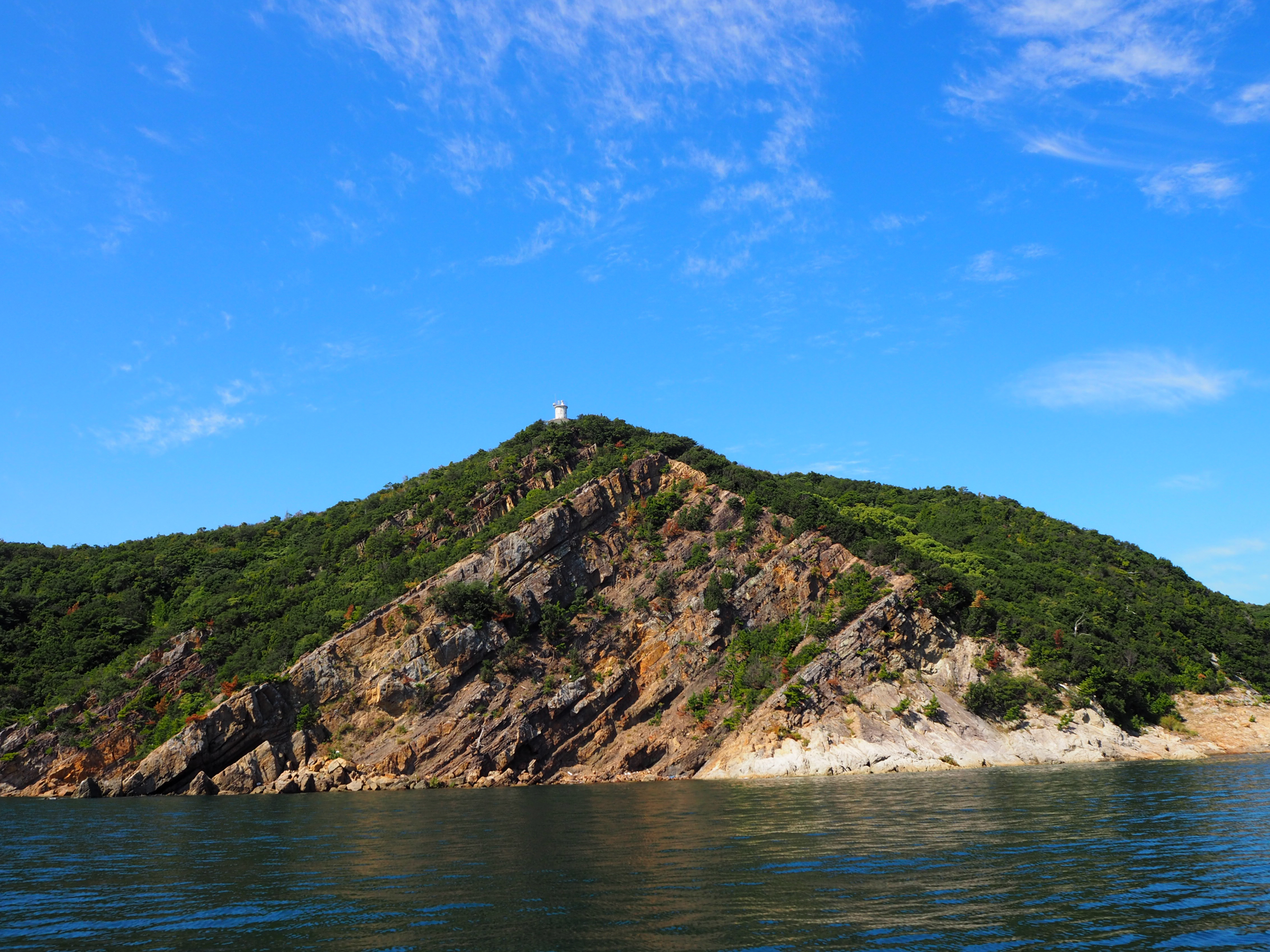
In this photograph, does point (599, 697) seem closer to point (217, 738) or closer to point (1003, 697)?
point (217, 738)

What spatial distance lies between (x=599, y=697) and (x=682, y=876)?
52783 mm

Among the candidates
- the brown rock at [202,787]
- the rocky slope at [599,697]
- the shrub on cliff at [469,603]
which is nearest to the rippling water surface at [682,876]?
the brown rock at [202,787]

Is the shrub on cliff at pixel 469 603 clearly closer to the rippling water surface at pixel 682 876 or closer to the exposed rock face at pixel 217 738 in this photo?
the exposed rock face at pixel 217 738

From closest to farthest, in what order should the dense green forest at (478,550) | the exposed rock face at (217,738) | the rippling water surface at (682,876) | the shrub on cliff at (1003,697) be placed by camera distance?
the rippling water surface at (682,876) → the exposed rock face at (217,738) → the shrub on cliff at (1003,697) → the dense green forest at (478,550)

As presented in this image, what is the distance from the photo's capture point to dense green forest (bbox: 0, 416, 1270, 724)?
7225 cm

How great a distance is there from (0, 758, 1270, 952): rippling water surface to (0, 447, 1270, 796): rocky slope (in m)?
24.0

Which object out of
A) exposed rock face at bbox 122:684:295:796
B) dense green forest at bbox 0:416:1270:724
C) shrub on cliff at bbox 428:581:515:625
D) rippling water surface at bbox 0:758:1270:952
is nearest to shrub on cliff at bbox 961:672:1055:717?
dense green forest at bbox 0:416:1270:724

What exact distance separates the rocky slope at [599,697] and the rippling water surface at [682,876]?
24.0 m

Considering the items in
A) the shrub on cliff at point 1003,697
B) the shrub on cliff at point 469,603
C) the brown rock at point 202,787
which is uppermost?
the shrub on cliff at point 469,603

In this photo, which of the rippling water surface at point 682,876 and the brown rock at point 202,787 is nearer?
the rippling water surface at point 682,876

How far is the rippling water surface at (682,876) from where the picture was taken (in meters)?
15.6

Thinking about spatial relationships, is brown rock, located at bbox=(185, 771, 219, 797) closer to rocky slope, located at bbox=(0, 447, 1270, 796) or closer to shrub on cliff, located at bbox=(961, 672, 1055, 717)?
rocky slope, located at bbox=(0, 447, 1270, 796)

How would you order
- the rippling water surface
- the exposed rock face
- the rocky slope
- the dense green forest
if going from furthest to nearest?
the dense green forest, the rocky slope, the exposed rock face, the rippling water surface

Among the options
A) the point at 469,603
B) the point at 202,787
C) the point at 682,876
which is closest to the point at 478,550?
the point at 469,603
